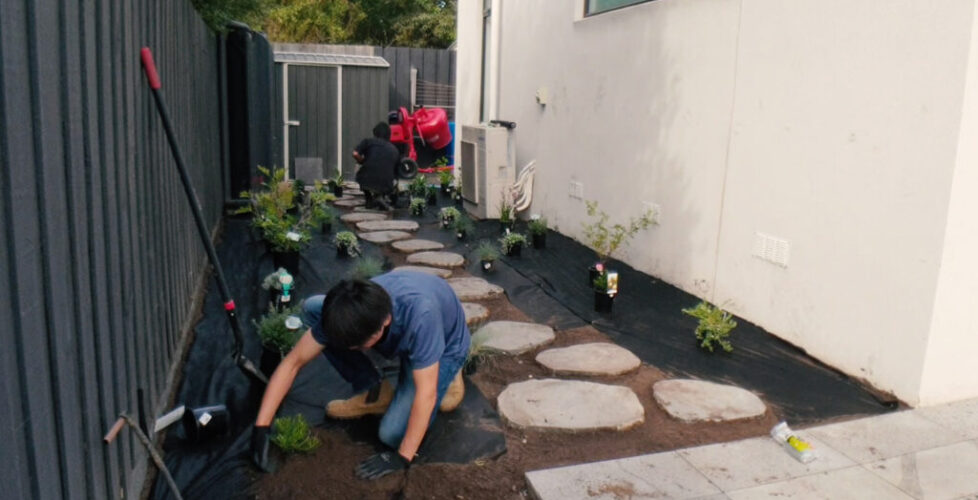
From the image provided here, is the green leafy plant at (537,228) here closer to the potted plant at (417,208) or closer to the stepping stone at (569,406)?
the potted plant at (417,208)

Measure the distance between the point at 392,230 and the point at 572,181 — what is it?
1922mm

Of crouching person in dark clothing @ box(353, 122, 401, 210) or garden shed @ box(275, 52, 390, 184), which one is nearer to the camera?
crouching person in dark clothing @ box(353, 122, 401, 210)

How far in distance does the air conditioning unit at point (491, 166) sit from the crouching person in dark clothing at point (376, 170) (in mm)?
1134

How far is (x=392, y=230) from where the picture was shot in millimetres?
7887

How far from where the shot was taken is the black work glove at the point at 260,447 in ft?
9.39

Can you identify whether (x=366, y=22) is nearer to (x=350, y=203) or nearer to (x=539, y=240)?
(x=350, y=203)

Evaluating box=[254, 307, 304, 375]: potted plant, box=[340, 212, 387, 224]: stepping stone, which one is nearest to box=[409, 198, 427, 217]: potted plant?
box=[340, 212, 387, 224]: stepping stone

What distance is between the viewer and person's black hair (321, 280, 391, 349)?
103 inches

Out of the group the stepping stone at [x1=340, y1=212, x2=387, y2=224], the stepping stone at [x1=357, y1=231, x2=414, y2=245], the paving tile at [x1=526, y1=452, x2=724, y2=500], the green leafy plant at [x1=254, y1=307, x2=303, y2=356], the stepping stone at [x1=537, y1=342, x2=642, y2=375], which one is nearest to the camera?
the paving tile at [x1=526, y1=452, x2=724, y2=500]

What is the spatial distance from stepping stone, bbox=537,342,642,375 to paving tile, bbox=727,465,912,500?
121 centimetres

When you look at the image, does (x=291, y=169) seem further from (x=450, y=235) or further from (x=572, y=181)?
(x=572, y=181)

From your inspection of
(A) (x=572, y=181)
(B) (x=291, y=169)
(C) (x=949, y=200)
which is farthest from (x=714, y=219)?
(B) (x=291, y=169)

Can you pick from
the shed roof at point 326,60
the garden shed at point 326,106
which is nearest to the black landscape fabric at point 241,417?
the garden shed at point 326,106

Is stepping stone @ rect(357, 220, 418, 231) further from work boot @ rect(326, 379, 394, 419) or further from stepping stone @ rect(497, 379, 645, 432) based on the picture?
work boot @ rect(326, 379, 394, 419)
